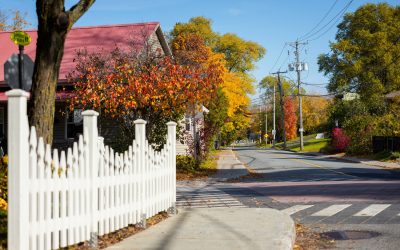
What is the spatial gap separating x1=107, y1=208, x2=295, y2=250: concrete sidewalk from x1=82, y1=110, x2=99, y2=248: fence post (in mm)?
399

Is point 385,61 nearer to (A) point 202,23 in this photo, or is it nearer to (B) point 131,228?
(A) point 202,23

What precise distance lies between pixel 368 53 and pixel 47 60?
2165 inches

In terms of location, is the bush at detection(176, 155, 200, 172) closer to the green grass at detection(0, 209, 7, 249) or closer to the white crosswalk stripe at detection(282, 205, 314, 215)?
the white crosswalk stripe at detection(282, 205, 314, 215)

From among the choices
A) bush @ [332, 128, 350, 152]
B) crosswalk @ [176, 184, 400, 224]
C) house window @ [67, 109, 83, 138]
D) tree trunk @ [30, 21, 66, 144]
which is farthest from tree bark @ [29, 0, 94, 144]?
bush @ [332, 128, 350, 152]

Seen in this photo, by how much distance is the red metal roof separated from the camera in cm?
2559

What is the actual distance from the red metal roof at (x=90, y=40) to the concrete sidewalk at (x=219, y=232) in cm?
1578

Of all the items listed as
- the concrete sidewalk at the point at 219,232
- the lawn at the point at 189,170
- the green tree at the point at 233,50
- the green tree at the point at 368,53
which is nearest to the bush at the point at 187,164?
the lawn at the point at 189,170

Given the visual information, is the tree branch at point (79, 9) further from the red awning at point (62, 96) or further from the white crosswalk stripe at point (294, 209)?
the red awning at point (62, 96)

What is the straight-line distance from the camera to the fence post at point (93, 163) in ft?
22.2

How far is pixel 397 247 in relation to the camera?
7.74 meters

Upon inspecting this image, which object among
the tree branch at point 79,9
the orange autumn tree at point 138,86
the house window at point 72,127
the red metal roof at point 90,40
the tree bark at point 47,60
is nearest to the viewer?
the tree bark at point 47,60

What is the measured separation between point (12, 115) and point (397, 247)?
18.3 ft

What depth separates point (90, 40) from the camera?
90.4 feet

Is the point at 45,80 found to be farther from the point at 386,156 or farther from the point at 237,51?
the point at 237,51
